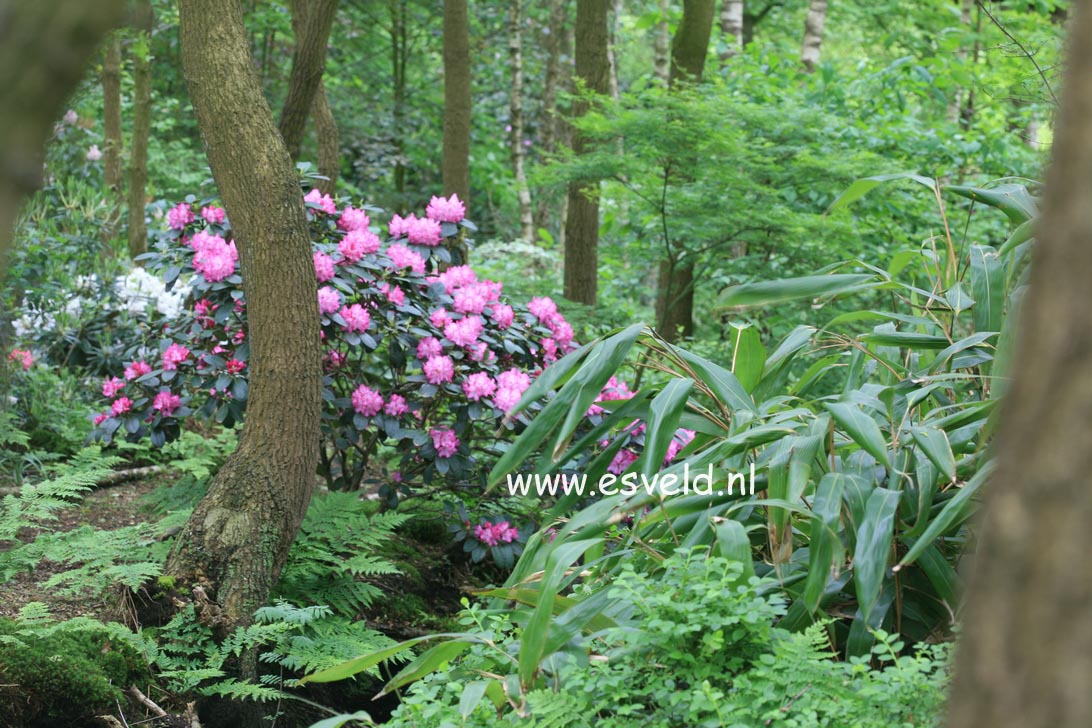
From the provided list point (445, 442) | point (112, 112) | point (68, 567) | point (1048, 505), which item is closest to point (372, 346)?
point (445, 442)

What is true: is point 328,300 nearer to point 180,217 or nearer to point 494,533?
point 180,217

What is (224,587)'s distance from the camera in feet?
10.5

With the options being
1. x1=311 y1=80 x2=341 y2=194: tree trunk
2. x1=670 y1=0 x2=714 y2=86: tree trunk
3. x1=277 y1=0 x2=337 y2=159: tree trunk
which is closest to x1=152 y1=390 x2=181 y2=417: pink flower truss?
x1=277 y1=0 x2=337 y2=159: tree trunk

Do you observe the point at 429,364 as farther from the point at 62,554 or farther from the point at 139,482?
the point at 139,482

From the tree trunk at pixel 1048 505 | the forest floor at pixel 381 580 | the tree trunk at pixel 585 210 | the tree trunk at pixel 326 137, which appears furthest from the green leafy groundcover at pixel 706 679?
the tree trunk at pixel 585 210

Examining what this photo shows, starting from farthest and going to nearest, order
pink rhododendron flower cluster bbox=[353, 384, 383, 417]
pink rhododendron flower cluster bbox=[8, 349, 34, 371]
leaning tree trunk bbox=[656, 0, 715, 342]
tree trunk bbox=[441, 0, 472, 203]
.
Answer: leaning tree trunk bbox=[656, 0, 715, 342]
tree trunk bbox=[441, 0, 472, 203]
pink rhododendron flower cluster bbox=[8, 349, 34, 371]
pink rhododendron flower cluster bbox=[353, 384, 383, 417]

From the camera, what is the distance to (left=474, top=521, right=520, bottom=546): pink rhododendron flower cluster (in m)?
4.05

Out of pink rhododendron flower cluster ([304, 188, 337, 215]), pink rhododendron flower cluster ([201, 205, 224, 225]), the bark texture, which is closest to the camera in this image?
pink rhododendron flower cluster ([201, 205, 224, 225])

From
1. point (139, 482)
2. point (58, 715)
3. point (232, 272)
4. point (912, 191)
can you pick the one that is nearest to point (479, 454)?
point (232, 272)

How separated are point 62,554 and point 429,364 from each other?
1425 mm

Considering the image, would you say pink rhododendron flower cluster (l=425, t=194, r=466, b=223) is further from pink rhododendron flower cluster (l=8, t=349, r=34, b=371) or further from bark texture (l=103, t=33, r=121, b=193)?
bark texture (l=103, t=33, r=121, b=193)

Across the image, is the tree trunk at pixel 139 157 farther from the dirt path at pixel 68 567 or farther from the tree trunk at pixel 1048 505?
the tree trunk at pixel 1048 505

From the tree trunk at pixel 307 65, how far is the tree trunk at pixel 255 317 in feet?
4.07

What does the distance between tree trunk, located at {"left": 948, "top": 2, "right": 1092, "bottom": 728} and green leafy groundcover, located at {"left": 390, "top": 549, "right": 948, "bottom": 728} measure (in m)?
1.00
